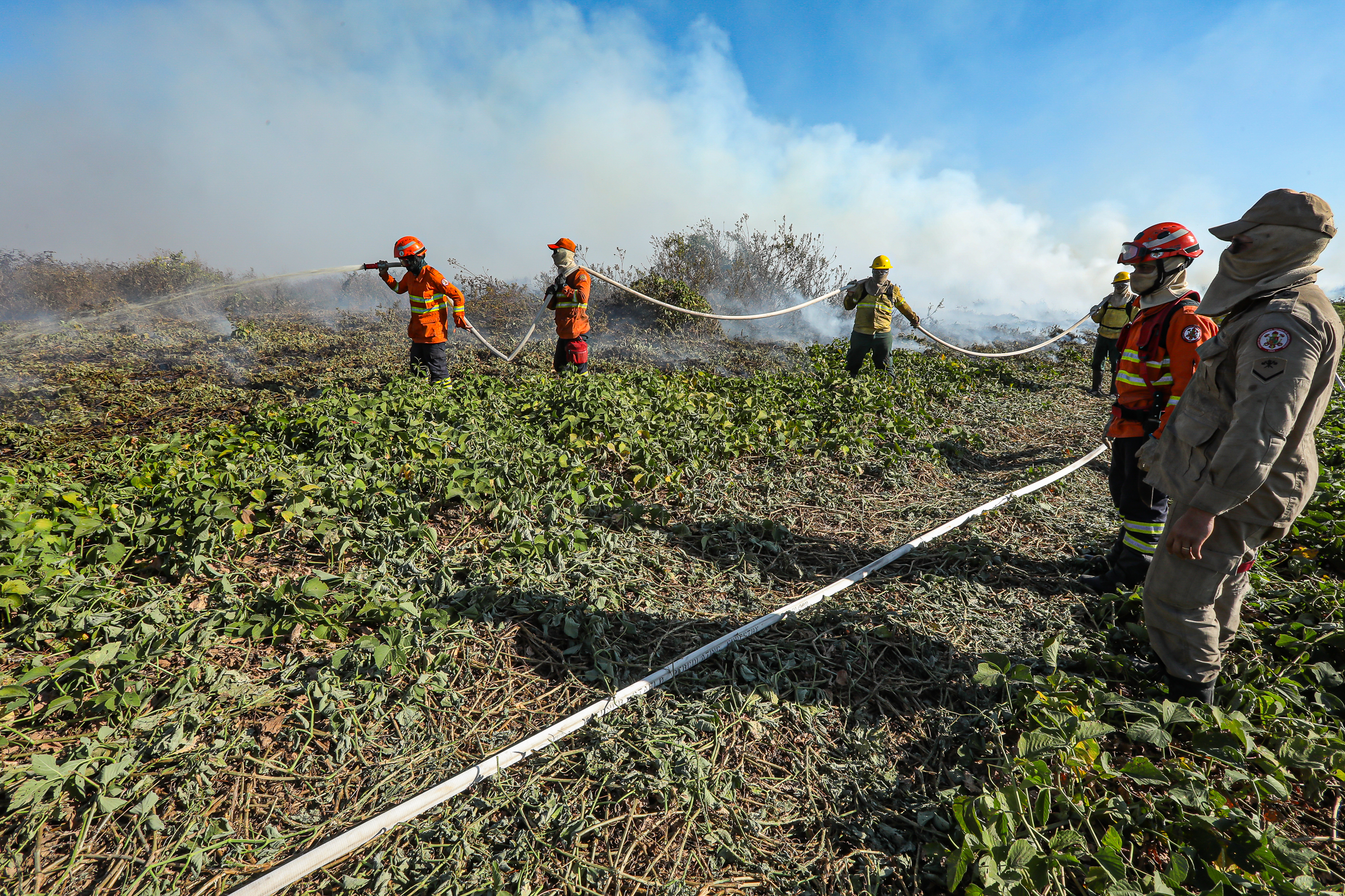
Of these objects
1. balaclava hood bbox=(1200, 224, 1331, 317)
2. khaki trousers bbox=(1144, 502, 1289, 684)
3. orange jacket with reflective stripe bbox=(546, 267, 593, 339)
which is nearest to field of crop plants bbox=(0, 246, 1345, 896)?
khaki trousers bbox=(1144, 502, 1289, 684)

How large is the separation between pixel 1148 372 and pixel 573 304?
5530mm

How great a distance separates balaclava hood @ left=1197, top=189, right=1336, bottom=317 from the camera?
1.99 m

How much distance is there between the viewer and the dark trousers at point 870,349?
25.9ft

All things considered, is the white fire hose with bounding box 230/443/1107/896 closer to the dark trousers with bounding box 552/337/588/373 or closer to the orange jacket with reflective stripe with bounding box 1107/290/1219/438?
the orange jacket with reflective stripe with bounding box 1107/290/1219/438

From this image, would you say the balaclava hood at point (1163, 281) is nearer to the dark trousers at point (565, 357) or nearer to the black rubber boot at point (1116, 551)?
the black rubber boot at point (1116, 551)

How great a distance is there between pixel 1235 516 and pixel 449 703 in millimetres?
3282

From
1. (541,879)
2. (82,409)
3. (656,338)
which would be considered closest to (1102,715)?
(541,879)

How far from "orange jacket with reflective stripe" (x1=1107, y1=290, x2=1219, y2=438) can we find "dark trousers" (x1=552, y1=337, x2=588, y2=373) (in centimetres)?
536

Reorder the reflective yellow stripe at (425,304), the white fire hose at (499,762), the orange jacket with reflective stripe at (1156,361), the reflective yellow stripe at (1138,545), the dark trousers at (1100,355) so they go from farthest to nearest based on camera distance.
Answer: the dark trousers at (1100,355) < the reflective yellow stripe at (425,304) < the reflective yellow stripe at (1138,545) < the orange jacket with reflective stripe at (1156,361) < the white fire hose at (499,762)

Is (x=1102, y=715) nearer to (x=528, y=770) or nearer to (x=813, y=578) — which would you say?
(x=813, y=578)

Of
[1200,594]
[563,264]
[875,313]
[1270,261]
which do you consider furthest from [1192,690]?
[563,264]

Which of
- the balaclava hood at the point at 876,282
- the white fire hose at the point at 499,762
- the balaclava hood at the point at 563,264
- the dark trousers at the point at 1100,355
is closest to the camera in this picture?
the white fire hose at the point at 499,762

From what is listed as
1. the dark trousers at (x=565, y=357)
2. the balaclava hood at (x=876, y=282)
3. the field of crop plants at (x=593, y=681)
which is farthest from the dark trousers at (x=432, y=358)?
the balaclava hood at (x=876, y=282)

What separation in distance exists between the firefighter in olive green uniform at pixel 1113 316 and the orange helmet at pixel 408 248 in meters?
8.95
